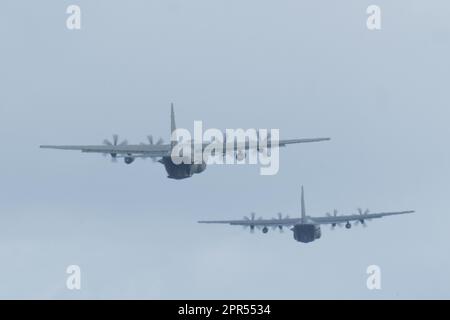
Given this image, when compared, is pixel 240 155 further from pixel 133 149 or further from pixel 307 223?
pixel 307 223

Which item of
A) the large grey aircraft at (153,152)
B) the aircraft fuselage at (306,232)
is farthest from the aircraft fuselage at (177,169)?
the aircraft fuselage at (306,232)

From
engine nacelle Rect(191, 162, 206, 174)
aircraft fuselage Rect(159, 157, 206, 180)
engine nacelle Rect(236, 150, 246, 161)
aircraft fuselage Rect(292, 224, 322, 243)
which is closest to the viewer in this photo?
engine nacelle Rect(236, 150, 246, 161)

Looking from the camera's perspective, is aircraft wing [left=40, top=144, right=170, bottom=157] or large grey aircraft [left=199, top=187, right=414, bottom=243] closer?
aircraft wing [left=40, top=144, right=170, bottom=157]

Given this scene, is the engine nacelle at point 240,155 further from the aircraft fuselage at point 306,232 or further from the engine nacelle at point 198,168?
the aircraft fuselage at point 306,232

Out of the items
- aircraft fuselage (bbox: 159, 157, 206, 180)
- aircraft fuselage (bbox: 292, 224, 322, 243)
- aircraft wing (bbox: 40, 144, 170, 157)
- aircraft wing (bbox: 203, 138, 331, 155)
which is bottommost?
aircraft fuselage (bbox: 292, 224, 322, 243)

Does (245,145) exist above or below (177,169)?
above

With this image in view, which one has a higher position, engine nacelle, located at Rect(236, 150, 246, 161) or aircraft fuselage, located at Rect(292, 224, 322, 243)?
engine nacelle, located at Rect(236, 150, 246, 161)

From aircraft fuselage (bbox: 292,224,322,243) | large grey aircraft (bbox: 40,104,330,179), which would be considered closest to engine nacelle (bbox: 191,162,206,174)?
large grey aircraft (bbox: 40,104,330,179)

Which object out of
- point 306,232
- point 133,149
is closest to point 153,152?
point 133,149

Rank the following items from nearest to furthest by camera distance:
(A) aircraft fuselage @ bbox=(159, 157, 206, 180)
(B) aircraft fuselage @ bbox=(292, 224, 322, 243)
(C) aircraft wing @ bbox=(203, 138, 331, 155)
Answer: (A) aircraft fuselage @ bbox=(159, 157, 206, 180) < (C) aircraft wing @ bbox=(203, 138, 331, 155) < (B) aircraft fuselage @ bbox=(292, 224, 322, 243)

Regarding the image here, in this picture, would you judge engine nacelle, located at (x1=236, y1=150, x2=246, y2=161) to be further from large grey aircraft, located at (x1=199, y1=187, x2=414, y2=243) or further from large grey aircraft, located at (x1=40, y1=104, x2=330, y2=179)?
large grey aircraft, located at (x1=199, y1=187, x2=414, y2=243)

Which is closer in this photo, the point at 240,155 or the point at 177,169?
the point at 240,155
